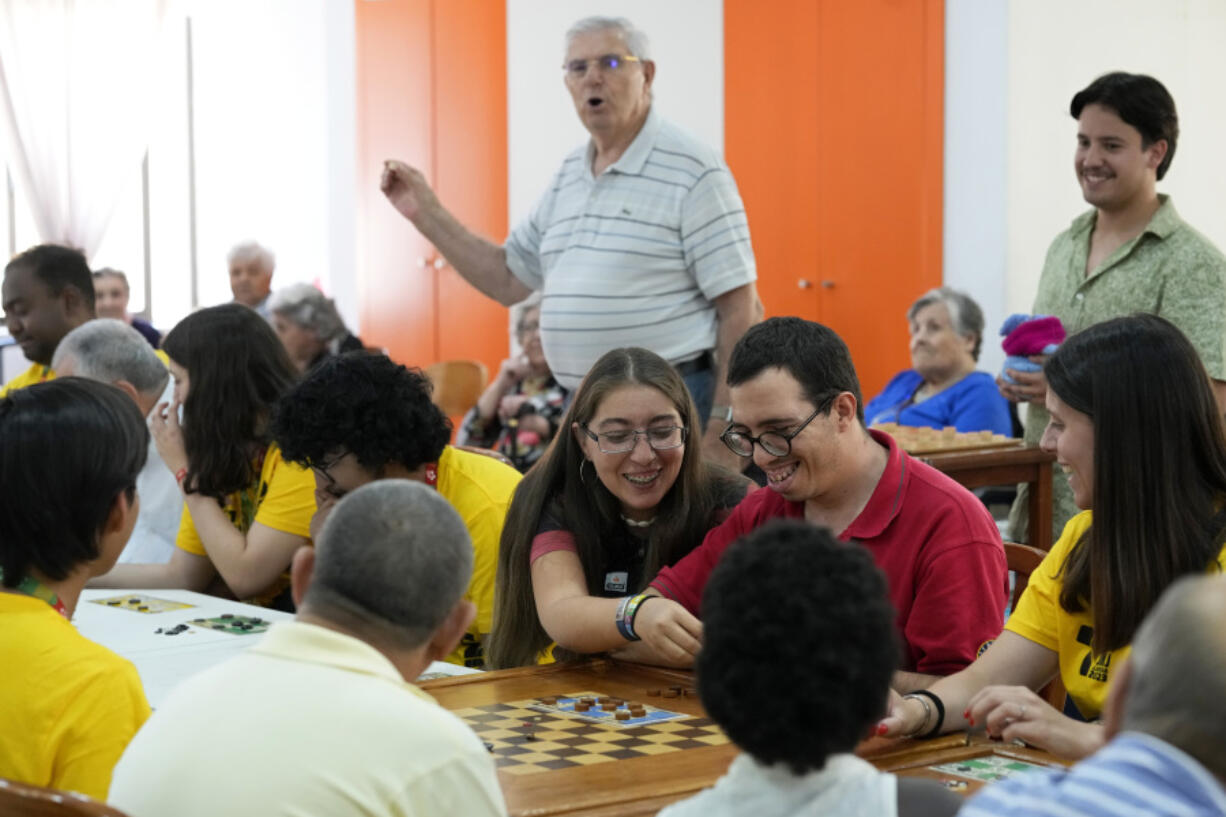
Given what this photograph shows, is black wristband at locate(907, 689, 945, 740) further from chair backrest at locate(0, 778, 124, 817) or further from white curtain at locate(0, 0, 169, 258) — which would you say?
white curtain at locate(0, 0, 169, 258)

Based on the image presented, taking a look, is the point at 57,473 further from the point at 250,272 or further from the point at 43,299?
the point at 250,272

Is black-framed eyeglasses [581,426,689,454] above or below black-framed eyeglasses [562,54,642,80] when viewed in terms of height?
below

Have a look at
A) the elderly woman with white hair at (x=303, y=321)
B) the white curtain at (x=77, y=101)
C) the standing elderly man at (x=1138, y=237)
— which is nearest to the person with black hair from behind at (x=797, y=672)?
the standing elderly man at (x=1138, y=237)

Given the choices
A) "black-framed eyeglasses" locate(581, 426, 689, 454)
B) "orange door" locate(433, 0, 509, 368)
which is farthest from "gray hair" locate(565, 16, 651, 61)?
"orange door" locate(433, 0, 509, 368)

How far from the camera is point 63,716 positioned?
6.16ft

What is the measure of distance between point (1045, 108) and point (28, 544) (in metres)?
5.50

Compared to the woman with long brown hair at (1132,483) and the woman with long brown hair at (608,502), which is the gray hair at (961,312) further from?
the woman with long brown hair at (1132,483)

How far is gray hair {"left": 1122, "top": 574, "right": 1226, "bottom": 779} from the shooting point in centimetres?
95

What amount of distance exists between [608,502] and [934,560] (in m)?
0.72

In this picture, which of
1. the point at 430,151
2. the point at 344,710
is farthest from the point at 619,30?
the point at 430,151

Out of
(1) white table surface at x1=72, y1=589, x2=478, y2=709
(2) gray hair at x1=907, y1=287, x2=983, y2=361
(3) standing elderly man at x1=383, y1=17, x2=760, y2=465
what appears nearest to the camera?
(1) white table surface at x1=72, y1=589, x2=478, y2=709

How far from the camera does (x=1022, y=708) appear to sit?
1.92 metres

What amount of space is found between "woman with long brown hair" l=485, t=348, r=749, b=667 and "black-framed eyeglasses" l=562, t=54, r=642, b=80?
1423mm

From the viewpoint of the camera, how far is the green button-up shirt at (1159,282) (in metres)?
3.58
